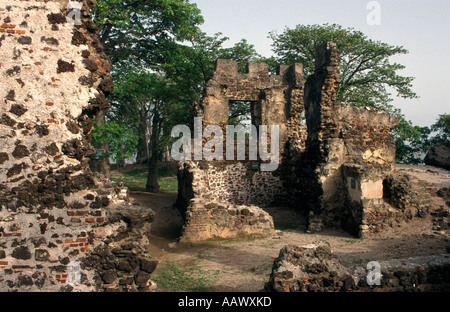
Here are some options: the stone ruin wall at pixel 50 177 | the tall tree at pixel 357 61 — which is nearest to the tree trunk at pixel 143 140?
the tall tree at pixel 357 61

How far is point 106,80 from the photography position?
570cm

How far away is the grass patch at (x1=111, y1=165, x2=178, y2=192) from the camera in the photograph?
21.0 meters

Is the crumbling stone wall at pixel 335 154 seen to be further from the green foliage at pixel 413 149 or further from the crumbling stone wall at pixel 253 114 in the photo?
the green foliage at pixel 413 149

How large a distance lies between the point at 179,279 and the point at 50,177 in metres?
3.61

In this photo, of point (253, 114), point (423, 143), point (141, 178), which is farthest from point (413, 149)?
point (141, 178)

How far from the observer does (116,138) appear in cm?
1401

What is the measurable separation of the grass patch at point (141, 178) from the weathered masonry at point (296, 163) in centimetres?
593

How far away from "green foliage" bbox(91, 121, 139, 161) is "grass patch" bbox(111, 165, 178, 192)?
5.89m

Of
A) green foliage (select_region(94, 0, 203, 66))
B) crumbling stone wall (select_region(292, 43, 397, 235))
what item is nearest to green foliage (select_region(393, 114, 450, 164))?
crumbling stone wall (select_region(292, 43, 397, 235))

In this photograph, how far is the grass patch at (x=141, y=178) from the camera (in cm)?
2095

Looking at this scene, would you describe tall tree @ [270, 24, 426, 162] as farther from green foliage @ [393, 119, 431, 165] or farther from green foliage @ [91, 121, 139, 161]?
green foliage @ [91, 121, 139, 161]

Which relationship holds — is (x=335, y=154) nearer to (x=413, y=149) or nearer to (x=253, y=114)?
(x=253, y=114)

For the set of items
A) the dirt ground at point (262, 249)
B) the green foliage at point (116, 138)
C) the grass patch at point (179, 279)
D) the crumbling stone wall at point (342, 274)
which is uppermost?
the green foliage at point (116, 138)
